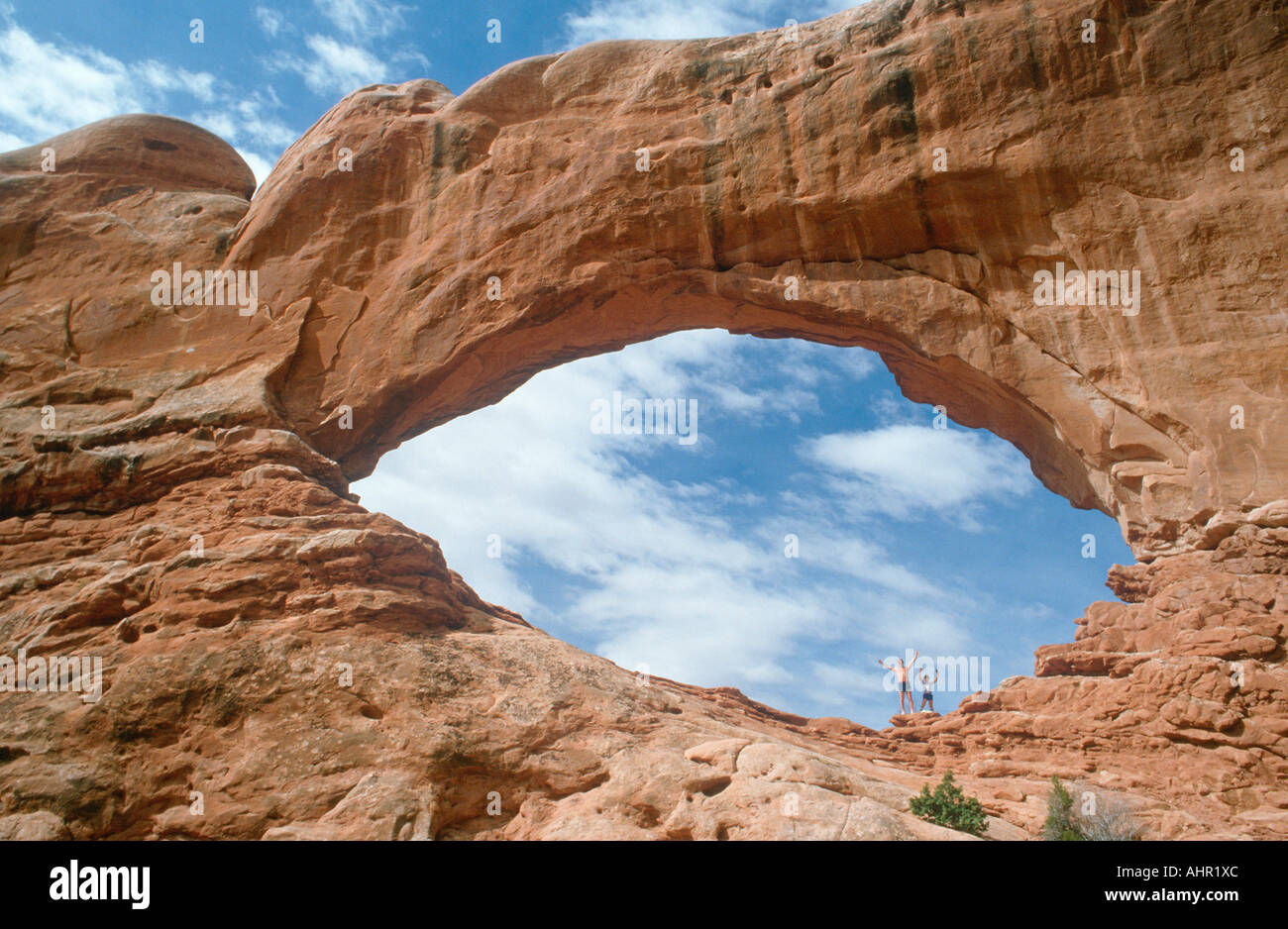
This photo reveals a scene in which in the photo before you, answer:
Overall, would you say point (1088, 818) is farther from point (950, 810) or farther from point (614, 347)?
point (614, 347)

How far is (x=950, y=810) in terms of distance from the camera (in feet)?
34.3

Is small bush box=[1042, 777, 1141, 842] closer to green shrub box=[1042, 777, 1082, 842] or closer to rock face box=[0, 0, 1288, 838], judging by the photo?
green shrub box=[1042, 777, 1082, 842]

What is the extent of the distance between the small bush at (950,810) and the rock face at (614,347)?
325 mm

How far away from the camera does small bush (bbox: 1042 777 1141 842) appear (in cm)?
1023

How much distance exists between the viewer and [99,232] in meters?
19.2

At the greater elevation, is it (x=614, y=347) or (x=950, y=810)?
(x=614, y=347)

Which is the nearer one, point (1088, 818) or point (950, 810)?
point (950, 810)

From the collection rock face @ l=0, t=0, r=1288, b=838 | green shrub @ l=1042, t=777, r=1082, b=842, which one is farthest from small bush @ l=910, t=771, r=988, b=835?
green shrub @ l=1042, t=777, r=1082, b=842

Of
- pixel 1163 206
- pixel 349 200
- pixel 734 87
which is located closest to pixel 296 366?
pixel 349 200

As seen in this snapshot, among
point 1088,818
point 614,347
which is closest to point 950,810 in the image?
point 1088,818

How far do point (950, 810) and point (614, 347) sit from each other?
10605mm

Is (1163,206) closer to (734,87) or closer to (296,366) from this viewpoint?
(734,87)

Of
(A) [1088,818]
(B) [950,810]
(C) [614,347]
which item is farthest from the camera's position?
(C) [614,347]
